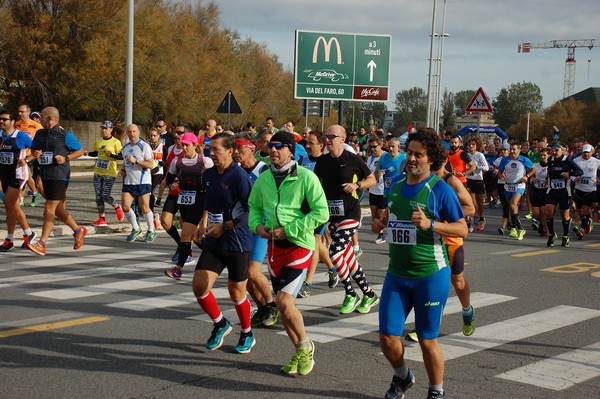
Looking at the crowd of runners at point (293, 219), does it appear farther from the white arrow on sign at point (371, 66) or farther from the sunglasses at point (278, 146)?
the white arrow on sign at point (371, 66)

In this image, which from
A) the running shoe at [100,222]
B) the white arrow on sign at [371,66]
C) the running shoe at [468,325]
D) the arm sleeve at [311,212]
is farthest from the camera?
the white arrow on sign at [371,66]

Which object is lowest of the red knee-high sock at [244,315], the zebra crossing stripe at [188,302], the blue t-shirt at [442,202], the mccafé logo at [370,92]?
the zebra crossing stripe at [188,302]

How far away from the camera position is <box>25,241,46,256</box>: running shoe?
12.1 m

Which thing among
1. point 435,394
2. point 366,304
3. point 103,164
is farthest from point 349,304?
point 103,164

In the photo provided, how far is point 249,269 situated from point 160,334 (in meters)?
0.99

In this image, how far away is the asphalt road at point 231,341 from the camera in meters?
6.14

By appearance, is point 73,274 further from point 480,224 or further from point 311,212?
point 480,224

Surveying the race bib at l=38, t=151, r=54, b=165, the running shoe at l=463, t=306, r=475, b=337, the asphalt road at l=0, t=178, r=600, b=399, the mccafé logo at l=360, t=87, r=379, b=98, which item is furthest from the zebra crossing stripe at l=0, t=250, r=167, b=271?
the mccafé logo at l=360, t=87, r=379, b=98

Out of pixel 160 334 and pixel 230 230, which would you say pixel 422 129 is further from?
pixel 160 334

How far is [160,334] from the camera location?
25.0ft

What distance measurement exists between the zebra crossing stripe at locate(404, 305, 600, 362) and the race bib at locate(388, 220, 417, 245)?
1764 millimetres

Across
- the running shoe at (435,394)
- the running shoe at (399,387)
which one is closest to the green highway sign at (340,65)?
the running shoe at (399,387)

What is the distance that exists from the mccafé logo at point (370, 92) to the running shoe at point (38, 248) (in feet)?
60.2

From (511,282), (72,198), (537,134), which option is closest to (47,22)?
(72,198)
